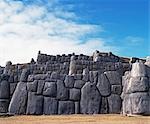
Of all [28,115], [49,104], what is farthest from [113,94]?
[28,115]

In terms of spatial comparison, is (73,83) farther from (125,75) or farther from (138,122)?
(138,122)

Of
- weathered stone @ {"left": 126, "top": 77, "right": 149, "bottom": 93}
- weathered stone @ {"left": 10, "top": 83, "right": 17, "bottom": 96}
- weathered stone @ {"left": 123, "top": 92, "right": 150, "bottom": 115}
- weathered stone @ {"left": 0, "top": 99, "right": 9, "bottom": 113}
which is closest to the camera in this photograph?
weathered stone @ {"left": 123, "top": 92, "right": 150, "bottom": 115}

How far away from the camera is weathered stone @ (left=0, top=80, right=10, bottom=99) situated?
14422 mm

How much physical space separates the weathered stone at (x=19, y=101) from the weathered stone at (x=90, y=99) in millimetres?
→ 2302

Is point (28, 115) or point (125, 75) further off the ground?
point (125, 75)

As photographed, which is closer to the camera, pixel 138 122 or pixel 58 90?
pixel 138 122

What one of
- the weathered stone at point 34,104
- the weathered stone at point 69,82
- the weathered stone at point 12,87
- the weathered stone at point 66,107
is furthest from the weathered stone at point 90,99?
the weathered stone at point 12,87

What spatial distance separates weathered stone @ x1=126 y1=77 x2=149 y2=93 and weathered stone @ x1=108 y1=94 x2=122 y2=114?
0.98 metres

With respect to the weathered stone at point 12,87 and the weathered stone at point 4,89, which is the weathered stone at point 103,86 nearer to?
the weathered stone at point 12,87

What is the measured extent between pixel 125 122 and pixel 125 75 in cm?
412

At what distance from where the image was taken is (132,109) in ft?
40.7

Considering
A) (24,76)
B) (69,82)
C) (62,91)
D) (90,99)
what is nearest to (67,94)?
(62,91)

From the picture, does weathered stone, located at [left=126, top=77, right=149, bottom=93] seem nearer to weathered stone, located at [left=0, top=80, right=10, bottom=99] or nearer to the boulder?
the boulder

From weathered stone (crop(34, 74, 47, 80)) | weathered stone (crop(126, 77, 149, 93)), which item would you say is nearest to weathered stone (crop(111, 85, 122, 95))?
weathered stone (crop(126, 77, 149, 93))
